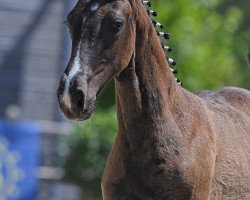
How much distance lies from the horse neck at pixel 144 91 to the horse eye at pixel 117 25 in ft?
1.01

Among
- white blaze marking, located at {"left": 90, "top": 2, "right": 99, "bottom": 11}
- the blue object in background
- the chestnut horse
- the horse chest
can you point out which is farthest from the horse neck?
the blue object in background

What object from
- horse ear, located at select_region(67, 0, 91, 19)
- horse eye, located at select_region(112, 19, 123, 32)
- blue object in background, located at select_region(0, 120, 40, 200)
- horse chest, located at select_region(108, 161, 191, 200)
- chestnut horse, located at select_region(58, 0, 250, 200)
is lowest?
blue object in background, located at select_region(0, 120, 40, 200)

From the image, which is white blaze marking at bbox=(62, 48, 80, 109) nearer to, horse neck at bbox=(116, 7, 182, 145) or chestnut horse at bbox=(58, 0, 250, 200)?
chestnut horse at bbox=(58, 0, 250, 200)

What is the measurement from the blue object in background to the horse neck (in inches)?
212

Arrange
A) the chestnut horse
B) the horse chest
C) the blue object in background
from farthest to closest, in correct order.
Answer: the blue object in background
the horse chest
the chestnut horse

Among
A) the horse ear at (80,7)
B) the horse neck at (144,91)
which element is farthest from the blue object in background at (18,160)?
the horse ear at (80,7)

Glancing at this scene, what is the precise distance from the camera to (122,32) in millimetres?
4957

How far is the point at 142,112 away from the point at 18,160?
18.2 feet

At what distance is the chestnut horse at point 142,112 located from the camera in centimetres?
486

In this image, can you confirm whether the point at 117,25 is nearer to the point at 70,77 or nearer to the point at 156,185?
the point at 70,77

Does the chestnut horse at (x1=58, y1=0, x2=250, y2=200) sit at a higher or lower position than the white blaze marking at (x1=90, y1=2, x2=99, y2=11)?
Result: lower

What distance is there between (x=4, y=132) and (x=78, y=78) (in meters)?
6.14

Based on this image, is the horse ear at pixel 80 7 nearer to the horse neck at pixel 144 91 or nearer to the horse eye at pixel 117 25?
the horse eye at pixel 117 25

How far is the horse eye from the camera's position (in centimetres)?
490
